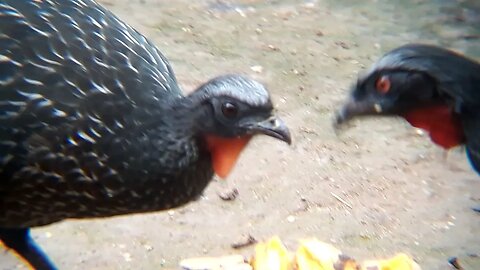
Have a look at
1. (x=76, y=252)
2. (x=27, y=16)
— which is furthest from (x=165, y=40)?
(x=27, y=16)

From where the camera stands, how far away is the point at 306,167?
517 cm

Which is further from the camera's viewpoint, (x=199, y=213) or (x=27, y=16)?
(x=199, y=213)

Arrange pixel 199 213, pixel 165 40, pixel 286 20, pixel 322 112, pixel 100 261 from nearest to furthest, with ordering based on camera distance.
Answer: pixel 100 261
pixel 199 213
pixel 322 112
pixel 165 40
pixel 286 20

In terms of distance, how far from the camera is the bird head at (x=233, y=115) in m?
3.40

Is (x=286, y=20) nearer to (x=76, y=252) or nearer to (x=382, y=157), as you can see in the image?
(x=382, y=157)

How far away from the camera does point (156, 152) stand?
3467mm

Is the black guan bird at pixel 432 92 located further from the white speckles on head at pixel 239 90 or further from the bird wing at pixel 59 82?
the bird wing at pixel 59 82

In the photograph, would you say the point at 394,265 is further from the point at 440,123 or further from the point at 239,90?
the point at 239,90

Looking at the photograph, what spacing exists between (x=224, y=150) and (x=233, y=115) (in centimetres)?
14

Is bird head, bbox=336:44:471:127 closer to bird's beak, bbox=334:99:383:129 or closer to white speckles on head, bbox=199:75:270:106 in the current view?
bird's beak, bbox=334:99:383:129

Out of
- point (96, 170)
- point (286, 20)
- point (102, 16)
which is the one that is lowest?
point (286, 20)

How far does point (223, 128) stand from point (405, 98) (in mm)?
720

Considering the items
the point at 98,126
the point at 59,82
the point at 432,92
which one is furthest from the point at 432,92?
the point at 59,82

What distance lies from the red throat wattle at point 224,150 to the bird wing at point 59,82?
0.23m
